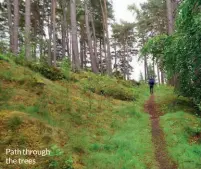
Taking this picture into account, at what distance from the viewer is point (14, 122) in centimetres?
727

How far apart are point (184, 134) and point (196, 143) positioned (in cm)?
68

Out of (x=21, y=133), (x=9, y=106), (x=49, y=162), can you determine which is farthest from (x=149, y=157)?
(x=9, y=106)

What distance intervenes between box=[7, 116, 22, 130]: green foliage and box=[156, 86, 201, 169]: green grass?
16.9ft

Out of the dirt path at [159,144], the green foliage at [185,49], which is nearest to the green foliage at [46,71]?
the dirt path at [159,144]

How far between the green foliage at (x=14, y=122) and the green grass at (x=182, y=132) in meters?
5.16

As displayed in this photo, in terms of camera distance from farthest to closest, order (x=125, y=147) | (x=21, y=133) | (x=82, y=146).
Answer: (x=125, y=147) → (x=82, y=146) → (x=21, y=133)

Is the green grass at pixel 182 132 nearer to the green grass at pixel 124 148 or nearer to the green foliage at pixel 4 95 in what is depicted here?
the green grass at pixel 124 148

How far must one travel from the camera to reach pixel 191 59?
1064cm

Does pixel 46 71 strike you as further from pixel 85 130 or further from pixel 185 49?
pixel 185 49

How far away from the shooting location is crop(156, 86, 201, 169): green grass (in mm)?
8188

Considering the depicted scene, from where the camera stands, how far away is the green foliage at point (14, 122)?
716 cm

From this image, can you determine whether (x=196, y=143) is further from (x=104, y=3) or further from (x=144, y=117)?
(x=104, y=3)

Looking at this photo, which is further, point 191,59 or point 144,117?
point 144,117

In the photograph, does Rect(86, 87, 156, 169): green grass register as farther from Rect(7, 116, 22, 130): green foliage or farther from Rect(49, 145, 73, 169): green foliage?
Rect(7, 116, 22, 130): green foliage
